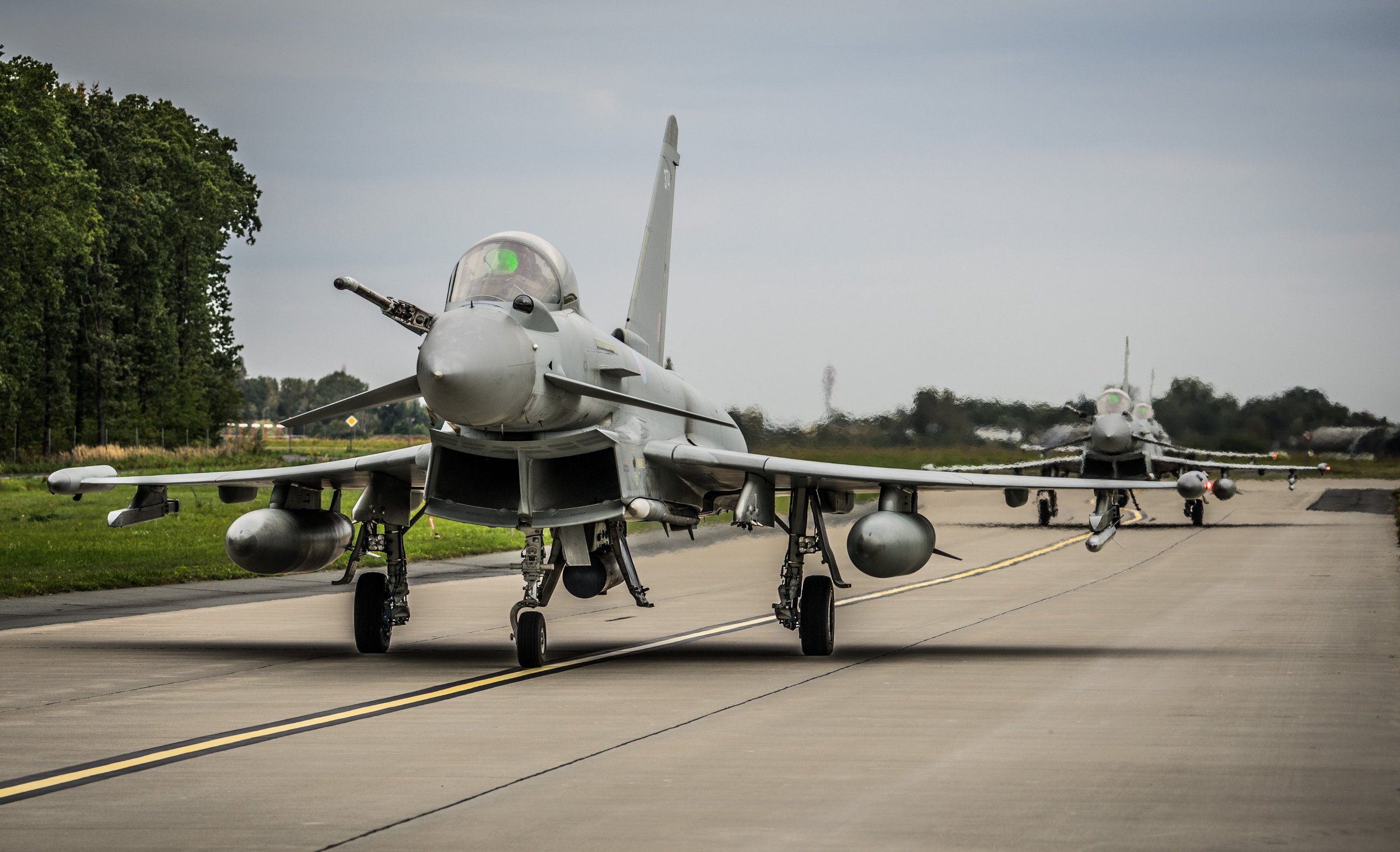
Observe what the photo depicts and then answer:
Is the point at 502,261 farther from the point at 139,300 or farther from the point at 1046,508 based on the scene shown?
the point at 139,300

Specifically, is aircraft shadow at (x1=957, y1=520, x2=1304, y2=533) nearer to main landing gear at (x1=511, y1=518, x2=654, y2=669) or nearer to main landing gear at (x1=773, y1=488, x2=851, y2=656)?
main landing gear at (x1=773, y1=488, x2=851, y2=656)

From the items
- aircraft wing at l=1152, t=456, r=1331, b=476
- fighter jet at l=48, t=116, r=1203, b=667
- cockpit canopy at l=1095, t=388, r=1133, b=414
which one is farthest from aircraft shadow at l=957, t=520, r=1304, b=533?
fighter jet at l=48, t=116, r=1203, b=667

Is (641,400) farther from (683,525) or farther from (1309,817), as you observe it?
(1309,817)

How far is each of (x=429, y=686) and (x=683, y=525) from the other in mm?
4024

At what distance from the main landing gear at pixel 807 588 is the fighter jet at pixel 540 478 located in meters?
0.02

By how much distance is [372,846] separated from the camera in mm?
6520

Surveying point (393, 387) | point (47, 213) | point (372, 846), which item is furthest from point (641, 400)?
point (47, 213)

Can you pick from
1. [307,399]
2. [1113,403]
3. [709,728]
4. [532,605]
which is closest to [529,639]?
[532,605]

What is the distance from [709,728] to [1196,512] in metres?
34.1

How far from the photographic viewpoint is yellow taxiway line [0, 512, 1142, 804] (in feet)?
26.3

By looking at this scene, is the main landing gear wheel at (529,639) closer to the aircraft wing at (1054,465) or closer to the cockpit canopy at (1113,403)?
the aircraft wing at (1054,465)

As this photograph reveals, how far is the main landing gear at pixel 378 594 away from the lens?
1459 centimetres

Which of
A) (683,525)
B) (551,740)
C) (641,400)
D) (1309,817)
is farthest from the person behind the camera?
(683,525)

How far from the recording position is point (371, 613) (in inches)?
573
